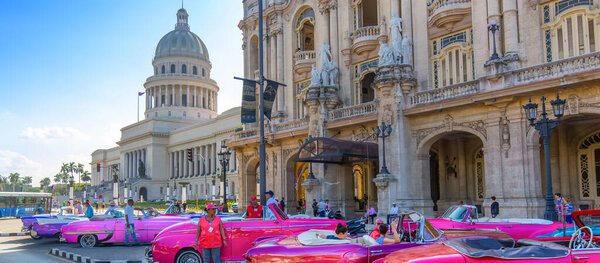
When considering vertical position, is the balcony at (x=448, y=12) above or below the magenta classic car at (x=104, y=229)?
above

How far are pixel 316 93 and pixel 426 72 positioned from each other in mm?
6406

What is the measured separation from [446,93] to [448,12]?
400 centimetres

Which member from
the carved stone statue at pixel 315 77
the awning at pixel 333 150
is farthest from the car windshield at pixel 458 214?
the carved stone statue at pixel 315 77

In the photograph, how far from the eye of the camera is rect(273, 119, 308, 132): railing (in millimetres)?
31141

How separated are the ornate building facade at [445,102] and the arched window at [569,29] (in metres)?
0.04

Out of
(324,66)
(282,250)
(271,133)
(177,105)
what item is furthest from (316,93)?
(177,105)

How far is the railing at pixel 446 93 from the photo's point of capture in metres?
21.8

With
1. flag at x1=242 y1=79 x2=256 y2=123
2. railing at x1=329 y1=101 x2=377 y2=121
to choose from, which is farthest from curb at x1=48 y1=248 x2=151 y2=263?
railing at x1=329 y1=101 x2=377 y2=121

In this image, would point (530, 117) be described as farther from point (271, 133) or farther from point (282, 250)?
point (271, 133)

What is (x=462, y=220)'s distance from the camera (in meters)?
12.7

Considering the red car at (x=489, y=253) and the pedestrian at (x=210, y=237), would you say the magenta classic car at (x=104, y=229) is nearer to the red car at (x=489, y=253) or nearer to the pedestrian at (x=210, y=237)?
the pedestrian at (x=210, y=237)

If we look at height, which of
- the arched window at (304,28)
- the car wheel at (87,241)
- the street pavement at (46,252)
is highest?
the arched window at (304,28)

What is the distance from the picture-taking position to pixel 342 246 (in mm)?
7758

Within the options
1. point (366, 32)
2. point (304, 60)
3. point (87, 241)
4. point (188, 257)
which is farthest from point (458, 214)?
point (304, 60)
